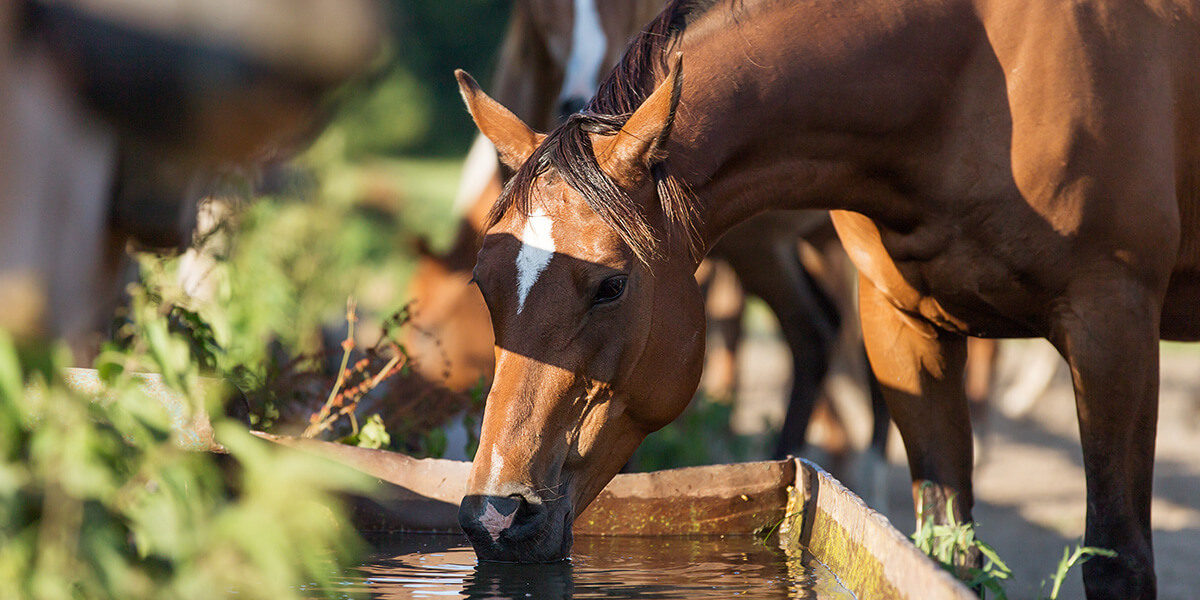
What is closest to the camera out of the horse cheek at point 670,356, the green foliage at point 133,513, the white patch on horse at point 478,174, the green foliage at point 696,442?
the green foliage at point 133,513

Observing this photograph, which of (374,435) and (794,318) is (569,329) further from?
(794,318)

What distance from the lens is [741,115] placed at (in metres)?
2.31

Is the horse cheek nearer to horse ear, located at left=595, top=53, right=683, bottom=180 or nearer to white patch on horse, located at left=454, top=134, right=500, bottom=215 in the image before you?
horse ear, located at left=595, top=53, right=683, bottom=180

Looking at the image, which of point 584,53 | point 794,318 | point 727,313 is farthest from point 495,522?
point 727,313

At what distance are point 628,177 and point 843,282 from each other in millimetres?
4097

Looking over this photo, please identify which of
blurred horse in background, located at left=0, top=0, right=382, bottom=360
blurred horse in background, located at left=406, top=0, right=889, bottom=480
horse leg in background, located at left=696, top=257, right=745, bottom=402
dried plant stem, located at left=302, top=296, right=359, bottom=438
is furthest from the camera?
horse leg in background, located at left=696, top=257, right=745, bottom=402

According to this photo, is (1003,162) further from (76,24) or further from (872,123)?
(76,24)

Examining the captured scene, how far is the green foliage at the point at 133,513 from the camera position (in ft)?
2.46

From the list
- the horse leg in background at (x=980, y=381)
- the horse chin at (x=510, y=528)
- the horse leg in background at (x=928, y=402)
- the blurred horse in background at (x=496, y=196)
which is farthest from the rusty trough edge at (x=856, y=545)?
the horse leg in background at (x=980, y=381)

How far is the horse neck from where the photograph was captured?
2.32 metres

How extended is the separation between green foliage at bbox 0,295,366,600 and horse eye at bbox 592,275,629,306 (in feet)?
4.40

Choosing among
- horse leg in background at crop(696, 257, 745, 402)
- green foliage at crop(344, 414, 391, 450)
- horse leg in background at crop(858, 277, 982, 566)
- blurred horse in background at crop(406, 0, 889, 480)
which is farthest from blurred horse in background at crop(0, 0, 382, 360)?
horse leg in background at crop(696, 257, 745, 402)

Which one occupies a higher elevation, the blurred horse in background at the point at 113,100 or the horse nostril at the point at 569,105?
the horse nostril at the point at 569,105

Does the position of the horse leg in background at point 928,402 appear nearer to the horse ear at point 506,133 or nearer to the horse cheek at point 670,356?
the horse cheek at point 670,356
